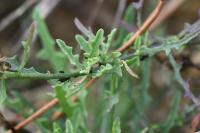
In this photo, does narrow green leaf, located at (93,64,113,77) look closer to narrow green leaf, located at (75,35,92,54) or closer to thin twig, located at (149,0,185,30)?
narrow green leaf, located at (75,35,92,54)

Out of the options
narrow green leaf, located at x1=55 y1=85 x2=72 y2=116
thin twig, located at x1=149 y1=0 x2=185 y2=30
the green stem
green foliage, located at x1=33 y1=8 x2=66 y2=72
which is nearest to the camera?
the green stem

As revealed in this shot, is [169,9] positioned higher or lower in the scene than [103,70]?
higher

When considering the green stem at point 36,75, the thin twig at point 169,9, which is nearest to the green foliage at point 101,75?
the green stem at point 36,75

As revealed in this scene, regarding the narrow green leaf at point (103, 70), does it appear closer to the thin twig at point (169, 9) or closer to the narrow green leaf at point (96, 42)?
the narrow green leaf at point (96, 42)

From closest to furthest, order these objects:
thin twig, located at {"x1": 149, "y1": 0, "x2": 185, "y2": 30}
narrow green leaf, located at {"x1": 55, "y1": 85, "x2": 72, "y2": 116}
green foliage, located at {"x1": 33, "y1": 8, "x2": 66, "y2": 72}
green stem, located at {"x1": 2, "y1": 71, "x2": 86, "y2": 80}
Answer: green stem, located at {"x1": 2, "y1": 71, "x2": 86, "y2": 80} → narrow green leaf, located at {"x1": 55, "y1": 85, "x2": 72, "y2": 116} → green foliage, located at {"x1": 33, "y1": 8, "x2": 66, "y2": 72} → thin twig, located at {"x1": 149, "y1": 0, "x2": 185, "y2": 30}

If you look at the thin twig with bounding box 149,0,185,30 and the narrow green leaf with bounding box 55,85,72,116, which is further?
the thin twig with bounding box 149,0,185,30

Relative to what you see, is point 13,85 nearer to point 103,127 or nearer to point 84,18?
point 84,18

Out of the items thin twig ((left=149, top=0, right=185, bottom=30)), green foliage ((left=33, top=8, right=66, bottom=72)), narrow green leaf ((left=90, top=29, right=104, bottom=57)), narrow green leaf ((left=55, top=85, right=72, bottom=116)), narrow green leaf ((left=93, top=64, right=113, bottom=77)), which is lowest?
narrow green leaf ((left=55, top=85, right=72, bottom=116))

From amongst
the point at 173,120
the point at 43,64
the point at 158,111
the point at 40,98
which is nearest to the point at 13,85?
the point at 40,98

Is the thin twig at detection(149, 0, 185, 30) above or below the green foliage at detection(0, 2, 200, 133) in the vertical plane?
above

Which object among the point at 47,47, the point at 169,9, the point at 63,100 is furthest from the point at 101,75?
the point at 169,9

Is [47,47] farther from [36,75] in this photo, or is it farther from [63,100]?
[36,75]

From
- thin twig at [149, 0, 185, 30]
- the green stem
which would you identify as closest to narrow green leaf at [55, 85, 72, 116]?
the green stem
